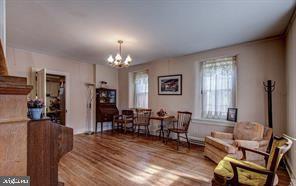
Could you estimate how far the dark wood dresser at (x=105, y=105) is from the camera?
592 cm

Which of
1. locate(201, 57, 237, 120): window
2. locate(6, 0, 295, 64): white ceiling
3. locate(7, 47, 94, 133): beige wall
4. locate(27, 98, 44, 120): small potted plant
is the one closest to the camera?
locate(27, 98, 44, 120): small potted plant

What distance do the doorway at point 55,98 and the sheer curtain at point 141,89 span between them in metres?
2.62

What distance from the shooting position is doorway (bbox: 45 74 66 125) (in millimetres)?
5840

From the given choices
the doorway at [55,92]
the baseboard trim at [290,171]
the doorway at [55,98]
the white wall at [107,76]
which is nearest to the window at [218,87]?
the baseboard trim at [290,171]

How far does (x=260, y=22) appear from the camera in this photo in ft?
8.92

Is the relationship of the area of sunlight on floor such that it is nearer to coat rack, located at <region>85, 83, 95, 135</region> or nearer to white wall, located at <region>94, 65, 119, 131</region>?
coat rack, located at <region>85, 83, 95, 135</region>

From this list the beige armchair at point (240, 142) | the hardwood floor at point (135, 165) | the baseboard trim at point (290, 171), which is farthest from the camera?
the beige armchair at point (240, 142)

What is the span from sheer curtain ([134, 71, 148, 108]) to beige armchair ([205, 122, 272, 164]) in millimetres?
3107

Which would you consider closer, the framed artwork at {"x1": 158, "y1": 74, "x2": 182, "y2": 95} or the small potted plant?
the small potted plant

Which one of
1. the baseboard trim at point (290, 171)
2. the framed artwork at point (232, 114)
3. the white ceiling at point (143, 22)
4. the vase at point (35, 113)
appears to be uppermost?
the white ceiling at point (143, 22)

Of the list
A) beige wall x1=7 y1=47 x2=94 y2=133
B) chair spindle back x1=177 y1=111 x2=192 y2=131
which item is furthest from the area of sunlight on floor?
beige wall x1=7 y1=47 x2=94 y2=133

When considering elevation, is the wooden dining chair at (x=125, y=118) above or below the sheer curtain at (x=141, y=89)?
below

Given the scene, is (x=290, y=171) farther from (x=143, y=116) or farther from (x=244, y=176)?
(x=143, y=116)

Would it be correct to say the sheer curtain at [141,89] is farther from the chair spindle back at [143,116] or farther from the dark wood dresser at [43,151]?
the dark wood dresser at [43,151]
